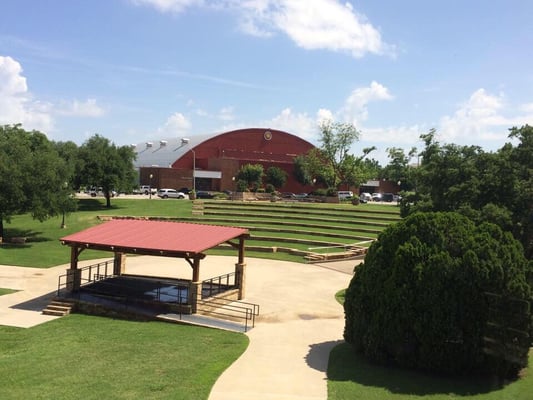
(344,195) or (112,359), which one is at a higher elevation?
(344,195)

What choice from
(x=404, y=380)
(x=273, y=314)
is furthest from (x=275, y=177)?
(x=404, y=380)

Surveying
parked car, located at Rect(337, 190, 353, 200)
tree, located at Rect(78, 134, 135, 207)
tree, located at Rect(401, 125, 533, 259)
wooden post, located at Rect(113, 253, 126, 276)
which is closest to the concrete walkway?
wooden post, located at Rect(113, 253, 126, 276)

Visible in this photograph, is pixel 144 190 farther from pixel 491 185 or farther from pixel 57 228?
pixel 491 185

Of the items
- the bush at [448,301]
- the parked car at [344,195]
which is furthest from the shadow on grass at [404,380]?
the parked car at [344,195]

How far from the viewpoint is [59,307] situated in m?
20.5

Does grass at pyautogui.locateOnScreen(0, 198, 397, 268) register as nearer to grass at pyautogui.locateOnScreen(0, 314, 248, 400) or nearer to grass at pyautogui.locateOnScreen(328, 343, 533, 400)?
grass at pyautogui.locateOnScreen(0, 314, 248, 400)

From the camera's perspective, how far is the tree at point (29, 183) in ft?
120

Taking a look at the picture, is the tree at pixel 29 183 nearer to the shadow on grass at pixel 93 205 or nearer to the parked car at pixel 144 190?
the shadow on grass at pixel 93 205

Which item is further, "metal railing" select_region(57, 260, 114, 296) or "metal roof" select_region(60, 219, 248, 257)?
"metal railing" select_region(57, 260, 114, 296)

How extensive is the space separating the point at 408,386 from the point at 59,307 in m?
14.5

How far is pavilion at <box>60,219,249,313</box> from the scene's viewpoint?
20.2 m

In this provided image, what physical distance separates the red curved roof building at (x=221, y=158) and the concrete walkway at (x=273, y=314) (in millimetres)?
52812

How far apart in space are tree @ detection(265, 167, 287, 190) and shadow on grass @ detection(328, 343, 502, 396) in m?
71.5

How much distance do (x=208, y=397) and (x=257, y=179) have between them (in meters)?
71.9
